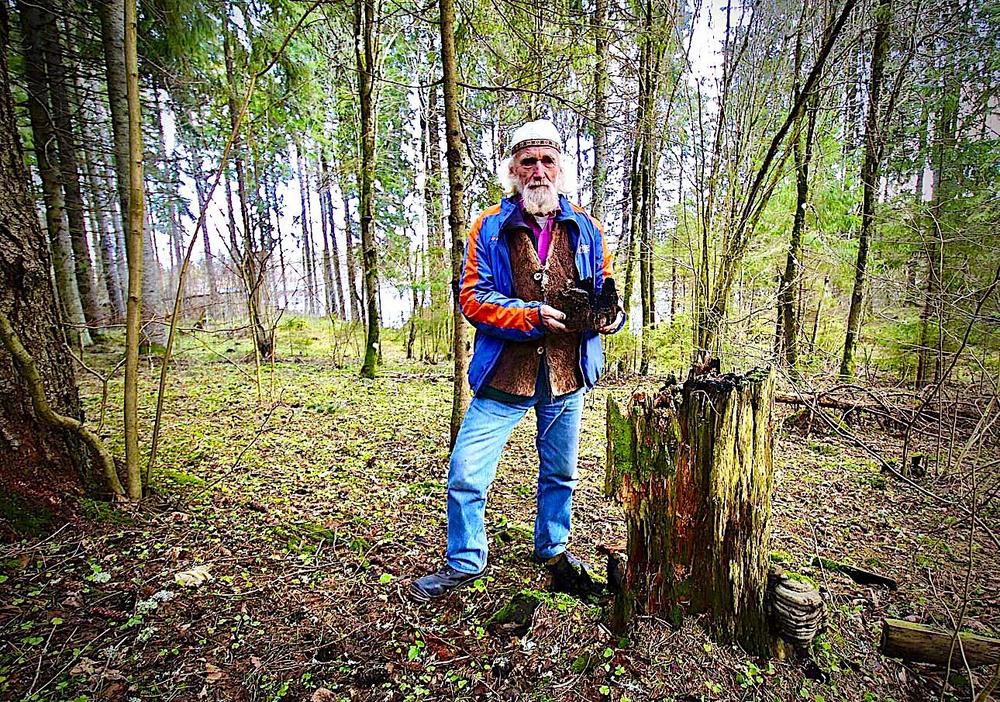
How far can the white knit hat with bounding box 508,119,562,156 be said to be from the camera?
235cm

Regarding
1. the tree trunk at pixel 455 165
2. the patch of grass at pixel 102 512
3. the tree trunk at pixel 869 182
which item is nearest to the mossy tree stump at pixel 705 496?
the tree trunk at pixel 455 165

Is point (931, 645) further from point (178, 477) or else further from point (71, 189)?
point (71, 189)

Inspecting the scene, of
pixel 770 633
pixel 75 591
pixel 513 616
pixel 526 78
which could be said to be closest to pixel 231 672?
pixel 75 591

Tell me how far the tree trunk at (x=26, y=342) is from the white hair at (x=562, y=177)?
248cm

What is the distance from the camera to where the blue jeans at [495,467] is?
222 centimetres

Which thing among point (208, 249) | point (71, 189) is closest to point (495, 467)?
point (208, 249)

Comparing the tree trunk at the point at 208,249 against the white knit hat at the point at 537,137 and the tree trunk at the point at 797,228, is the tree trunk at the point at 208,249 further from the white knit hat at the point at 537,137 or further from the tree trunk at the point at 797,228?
the tree trunk at the point at 797,228

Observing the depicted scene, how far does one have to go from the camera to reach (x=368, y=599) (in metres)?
2.24

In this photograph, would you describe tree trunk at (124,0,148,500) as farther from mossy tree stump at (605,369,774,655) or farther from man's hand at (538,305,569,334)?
mossy tree stump at (605,369,774,655)

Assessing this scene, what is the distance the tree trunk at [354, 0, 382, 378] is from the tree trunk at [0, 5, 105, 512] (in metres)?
4.27

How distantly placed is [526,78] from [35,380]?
13.1 feet

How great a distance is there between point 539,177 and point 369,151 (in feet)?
16.7

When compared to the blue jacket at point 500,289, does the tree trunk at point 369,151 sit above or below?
above

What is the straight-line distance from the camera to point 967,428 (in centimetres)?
510
